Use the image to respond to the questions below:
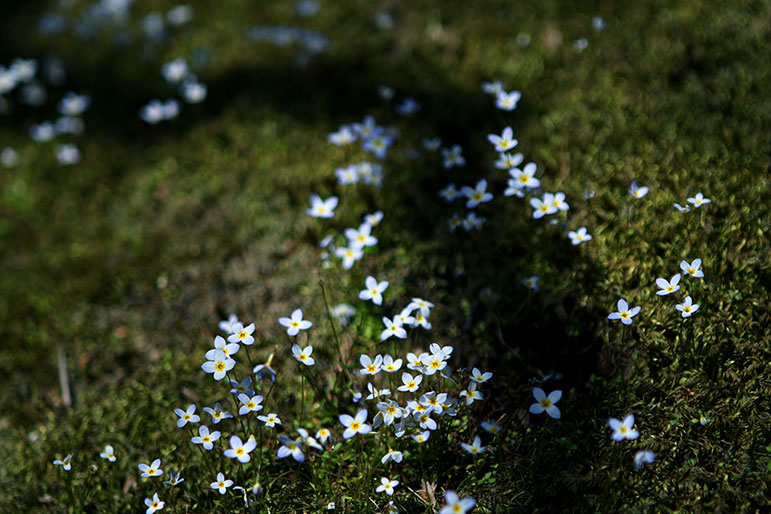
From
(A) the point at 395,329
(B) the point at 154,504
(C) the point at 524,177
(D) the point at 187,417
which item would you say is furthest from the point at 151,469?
(C) the point at 524,177

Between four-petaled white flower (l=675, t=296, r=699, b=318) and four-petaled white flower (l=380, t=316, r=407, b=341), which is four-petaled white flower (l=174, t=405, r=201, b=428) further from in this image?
four-petaled white flower (l=675, t=296, r=699, b=318)

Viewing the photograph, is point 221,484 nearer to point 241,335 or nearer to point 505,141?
point 241,335

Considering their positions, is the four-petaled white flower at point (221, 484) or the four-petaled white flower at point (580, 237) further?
the four-petaled white flower at point (580, 237)

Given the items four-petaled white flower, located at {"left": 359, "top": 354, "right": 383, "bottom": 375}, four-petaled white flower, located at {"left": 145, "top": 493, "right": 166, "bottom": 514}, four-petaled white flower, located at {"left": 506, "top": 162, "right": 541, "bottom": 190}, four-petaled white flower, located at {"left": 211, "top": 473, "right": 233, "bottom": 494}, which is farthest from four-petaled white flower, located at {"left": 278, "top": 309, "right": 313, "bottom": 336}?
four-petaled white flower, located at {"left": 506, "top": 162, "right": 541, "bottom": 190}

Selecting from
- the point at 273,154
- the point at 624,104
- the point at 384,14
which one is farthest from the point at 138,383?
the point at 384,14

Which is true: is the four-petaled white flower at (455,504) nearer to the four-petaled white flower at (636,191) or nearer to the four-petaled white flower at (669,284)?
the four-petaled white flower at (669,284)

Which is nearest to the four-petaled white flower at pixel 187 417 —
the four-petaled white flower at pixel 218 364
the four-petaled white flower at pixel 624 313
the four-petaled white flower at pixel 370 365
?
the four-petaled white flower at pixel 218 364
